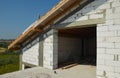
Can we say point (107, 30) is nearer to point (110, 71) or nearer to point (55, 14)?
point (110, 71)

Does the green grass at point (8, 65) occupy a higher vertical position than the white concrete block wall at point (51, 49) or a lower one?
lower

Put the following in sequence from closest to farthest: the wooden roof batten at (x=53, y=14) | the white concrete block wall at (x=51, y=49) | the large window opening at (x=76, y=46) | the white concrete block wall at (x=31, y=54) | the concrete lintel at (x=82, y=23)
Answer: the concrete lintel at (x=82, y=23) < the wooden roof batten at (x=53, y=14) < the white concrete block wall at (x=51, y=49) < the white concrete block wall at (x=31, y=54) < the large window opening at (x=76, y=46)

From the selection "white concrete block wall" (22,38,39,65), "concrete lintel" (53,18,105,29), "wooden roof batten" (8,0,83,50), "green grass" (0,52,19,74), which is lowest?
"green grass" (0,52,19,74)

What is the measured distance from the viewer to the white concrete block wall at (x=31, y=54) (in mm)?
8872

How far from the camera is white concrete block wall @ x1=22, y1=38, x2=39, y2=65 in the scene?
8.87 metres

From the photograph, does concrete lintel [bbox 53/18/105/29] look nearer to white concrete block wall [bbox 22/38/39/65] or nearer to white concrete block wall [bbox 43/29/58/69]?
white concrete block wall [bbox 43/29/58/69]

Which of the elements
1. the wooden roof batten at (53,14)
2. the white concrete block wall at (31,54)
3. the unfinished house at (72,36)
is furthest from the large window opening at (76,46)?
the white concrete block wall at (31,54)

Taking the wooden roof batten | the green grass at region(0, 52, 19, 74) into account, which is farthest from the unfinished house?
the green grass at region(0, 52, 19, 74)

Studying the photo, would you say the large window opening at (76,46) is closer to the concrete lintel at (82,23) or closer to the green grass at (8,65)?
the concrete lintel at (82,23)

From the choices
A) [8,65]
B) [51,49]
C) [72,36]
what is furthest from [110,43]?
[8,65]

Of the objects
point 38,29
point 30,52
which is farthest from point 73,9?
point 30,52

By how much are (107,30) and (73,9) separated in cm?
193

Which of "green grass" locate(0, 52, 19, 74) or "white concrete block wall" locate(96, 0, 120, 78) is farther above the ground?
"white concrete block wall" locate(96, 0, 120, 78)

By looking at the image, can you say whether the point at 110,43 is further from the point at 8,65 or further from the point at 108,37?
the point at 8,65
